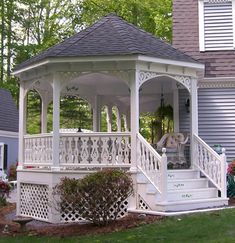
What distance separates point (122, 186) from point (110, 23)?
5.20m

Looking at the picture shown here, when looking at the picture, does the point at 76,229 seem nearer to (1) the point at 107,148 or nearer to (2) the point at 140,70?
(1) the point at 107,148

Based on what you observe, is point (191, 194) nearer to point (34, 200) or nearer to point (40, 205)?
point (40, 205)

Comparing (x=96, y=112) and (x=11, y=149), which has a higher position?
(x=96, y=112)

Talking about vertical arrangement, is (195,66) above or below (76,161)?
above

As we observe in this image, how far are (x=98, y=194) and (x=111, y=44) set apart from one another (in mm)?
3873

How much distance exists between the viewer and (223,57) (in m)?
15.4

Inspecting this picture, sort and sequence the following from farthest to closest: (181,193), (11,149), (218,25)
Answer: (11,149) < (218,25) < (181,193)

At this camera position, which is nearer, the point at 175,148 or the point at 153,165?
the point at 153,165

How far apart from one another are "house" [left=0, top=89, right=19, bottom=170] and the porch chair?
1423 centimetres

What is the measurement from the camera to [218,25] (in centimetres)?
1573

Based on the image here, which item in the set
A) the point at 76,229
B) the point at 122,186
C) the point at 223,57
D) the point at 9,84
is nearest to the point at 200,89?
the point at 223,57

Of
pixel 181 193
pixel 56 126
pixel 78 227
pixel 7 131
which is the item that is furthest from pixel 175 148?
pixel 7 131

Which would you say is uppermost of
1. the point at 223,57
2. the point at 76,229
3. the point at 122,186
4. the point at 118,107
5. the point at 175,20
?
the point at 175,20

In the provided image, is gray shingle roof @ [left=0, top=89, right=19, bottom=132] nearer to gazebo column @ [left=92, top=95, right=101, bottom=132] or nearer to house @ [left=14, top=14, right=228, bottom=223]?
gazebo column @ [left=92, top=95, right=101, bottom=132]
